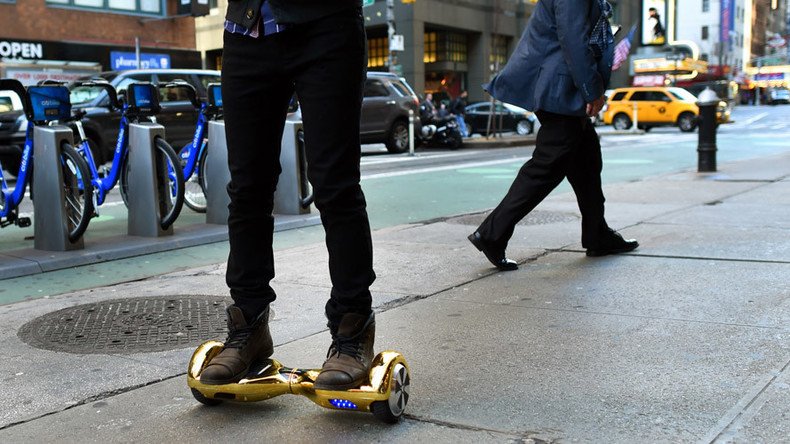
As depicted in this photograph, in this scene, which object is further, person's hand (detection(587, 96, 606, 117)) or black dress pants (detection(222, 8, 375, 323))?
person's hand (detection(587, 96, 606, 117))

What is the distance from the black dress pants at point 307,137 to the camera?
107 inches

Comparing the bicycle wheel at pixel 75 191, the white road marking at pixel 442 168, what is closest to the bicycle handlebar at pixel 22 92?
the bicycle wheel at pixel 75 191

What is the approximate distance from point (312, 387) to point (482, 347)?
105cm

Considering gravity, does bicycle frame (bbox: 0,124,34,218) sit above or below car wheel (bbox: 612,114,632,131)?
above

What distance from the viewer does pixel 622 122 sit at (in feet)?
112

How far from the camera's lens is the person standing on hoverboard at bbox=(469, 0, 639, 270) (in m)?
4.90

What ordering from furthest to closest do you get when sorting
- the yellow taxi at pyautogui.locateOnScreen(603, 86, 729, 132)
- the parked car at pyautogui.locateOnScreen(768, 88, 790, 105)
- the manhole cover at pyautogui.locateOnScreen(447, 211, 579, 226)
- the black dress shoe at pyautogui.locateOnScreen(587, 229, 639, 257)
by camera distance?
the parked car at pyautogui.locateOnScreen(768, 88, 790, 105) < the yellow taxi at pyautogui.locateOnScreen(603, 86, 729, 132) < the manhole cover at pyautogui.locateOnScreen(447, 211, 579, 226) < the black dress shoe at pyautogui.locateOnScreen(587, 229, 639, 257)

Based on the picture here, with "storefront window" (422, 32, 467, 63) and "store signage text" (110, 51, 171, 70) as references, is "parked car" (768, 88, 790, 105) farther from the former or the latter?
"store signage text" (110, 51, 171, 70)

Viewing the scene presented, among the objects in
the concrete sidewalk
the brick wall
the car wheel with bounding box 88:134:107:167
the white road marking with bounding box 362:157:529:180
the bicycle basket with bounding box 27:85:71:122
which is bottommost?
the white road marking with bounding box 362:157:529:180

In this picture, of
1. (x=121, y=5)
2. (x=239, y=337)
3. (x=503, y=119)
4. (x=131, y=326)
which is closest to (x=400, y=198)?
(x=131, y=326)

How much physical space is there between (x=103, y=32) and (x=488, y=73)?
23.0 m

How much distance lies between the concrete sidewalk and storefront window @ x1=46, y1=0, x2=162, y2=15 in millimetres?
22901

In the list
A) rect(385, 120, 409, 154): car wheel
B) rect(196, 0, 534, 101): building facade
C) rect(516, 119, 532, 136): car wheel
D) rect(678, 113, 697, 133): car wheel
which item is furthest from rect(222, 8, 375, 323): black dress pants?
rect(196, 0, 534, 101): building facade

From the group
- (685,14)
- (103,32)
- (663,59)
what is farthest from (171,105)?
(685,14)
